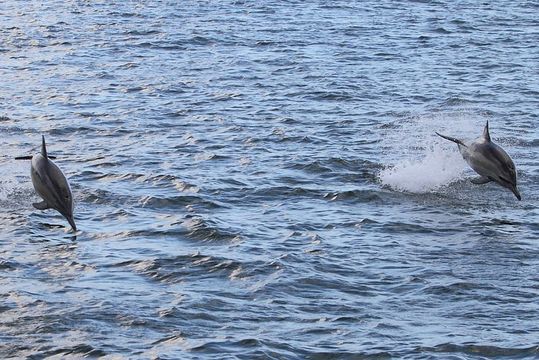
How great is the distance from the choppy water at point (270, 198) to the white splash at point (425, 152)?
0.06 meters

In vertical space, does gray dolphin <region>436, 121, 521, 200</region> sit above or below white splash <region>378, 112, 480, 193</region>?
above

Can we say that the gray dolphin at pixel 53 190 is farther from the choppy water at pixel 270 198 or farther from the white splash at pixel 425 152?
the white splash at pixel 425 152

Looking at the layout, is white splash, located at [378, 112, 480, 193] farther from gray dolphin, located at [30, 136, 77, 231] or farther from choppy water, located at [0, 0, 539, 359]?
gray dolphin, located at [30, 136, 77, 231]

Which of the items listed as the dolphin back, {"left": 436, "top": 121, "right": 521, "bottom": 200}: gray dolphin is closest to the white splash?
{"left": 436, "top": 121, "right": 521, "bottom": 200}: gray dolphin

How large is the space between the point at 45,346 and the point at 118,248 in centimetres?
390

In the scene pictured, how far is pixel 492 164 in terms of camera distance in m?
18.6

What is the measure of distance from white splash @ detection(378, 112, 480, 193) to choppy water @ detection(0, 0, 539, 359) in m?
0.06

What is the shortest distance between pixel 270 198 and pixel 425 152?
4.19 m

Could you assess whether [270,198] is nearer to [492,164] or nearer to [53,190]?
[492,164]

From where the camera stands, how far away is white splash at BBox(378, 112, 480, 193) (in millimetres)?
21453

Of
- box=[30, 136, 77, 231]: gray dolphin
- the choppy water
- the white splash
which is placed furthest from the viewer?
the white splash

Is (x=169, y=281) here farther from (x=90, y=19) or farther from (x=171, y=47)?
(x=90, y=19)

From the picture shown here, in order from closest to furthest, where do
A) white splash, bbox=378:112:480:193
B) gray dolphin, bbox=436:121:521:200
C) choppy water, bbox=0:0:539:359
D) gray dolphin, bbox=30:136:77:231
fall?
choppy water, bbox=0:0:539:359 → gray dolphin, bbox=30:136:77:231 → gray dolphin, bbox=436:121:521:200 → white splash, bbox=378:112:480:193

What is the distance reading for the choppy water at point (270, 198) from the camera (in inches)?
578
